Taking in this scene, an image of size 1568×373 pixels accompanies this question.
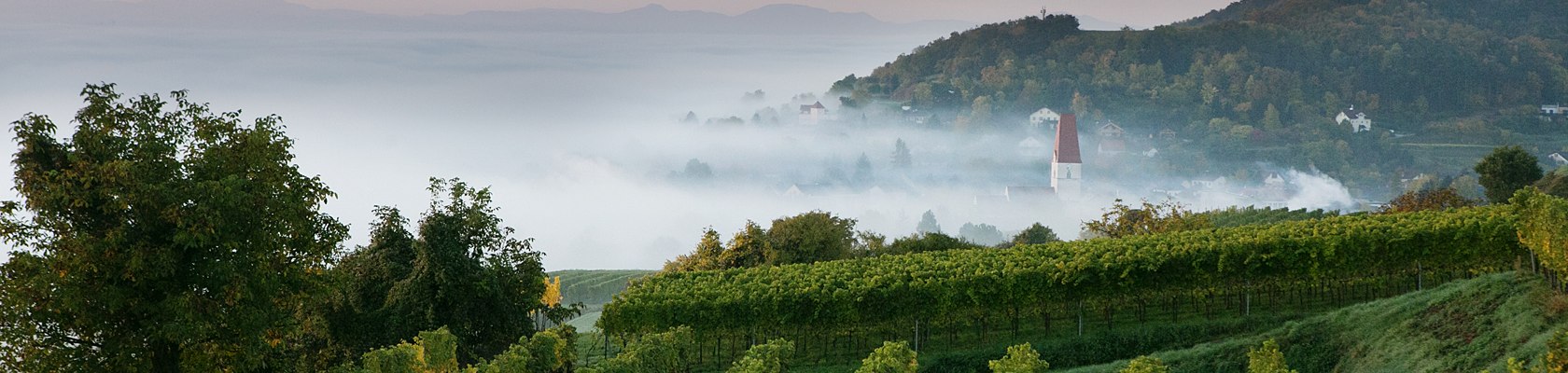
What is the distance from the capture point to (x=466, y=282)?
85.3 ft

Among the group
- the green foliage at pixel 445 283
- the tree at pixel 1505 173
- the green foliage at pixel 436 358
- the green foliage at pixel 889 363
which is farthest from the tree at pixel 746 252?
the tree at pixel 1505 173

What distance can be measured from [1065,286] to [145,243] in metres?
18.3

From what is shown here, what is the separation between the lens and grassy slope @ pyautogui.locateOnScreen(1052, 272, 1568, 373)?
2055 centimetres

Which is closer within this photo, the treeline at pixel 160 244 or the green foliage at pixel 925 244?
the treeline at pixel 160 244

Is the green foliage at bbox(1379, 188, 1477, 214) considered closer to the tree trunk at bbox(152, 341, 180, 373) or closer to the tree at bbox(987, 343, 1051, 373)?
the tree at bbox(987, 343, 1051, 373)

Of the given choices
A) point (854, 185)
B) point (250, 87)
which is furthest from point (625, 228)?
point (250, 87)

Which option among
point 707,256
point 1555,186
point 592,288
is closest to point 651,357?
point 707,256

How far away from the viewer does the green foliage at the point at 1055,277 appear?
27875 millimetres

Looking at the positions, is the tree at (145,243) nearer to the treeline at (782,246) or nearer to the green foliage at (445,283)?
the green foliage at (445,283)

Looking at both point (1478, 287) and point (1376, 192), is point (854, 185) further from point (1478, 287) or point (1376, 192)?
point (1478, 287)

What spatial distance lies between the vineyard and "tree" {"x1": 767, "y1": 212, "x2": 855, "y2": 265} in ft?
26.1

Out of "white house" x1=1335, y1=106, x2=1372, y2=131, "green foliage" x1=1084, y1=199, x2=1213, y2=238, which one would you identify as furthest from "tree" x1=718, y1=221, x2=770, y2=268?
"white house" x1=1335, y1=106, x2=1372, y2=131

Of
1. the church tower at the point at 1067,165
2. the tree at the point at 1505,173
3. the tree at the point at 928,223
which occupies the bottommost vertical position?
the tree at the point at 1505,173

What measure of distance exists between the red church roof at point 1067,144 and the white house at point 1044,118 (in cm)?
2492
